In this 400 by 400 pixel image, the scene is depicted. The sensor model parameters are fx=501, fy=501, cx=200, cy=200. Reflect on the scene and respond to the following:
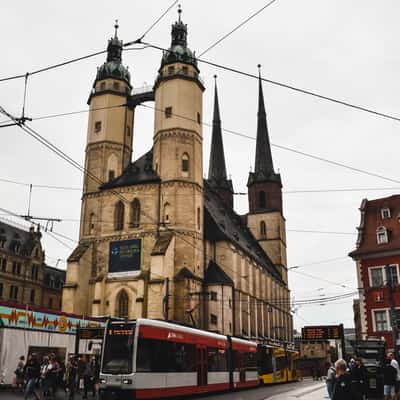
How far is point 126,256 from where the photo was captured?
39.7m

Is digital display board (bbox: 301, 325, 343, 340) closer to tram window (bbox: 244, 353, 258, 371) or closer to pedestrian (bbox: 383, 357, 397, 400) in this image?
tram window (bbox: 244, 353, 258, 371)

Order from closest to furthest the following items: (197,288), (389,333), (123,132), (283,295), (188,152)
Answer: (389,333)
(197,288)
(188,152)
(123,132)
(283,295)

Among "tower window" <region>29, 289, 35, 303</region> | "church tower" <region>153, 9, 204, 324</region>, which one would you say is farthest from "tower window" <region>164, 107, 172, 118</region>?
"tower window" <region>29, 289, 35, 303</region>

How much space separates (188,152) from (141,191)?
5130mm

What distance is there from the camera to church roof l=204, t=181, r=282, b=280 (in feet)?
152

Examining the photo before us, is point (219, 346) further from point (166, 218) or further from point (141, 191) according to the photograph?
point (141, 191)

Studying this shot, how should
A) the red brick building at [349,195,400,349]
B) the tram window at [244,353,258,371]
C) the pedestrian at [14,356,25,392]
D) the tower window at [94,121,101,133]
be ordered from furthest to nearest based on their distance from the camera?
the tower window at [94,121,101,133]
the red brick building at [349,195,400,349]
the tram window at [244,353,258,371]
the pedestrian at [14,356,25,392]

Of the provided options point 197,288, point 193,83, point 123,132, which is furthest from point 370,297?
point 123,132

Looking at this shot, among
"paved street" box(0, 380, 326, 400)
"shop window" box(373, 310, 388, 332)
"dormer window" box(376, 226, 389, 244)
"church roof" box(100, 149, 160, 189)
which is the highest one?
"church roof" box(100, 149, 160, 189)

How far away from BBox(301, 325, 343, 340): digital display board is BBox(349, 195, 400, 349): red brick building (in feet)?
29.1

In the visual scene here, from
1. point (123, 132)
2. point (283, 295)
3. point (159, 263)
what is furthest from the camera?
point (283, 295)

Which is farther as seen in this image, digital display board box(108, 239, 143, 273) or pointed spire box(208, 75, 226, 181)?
pointed spire box(208, 75, 226, 181)

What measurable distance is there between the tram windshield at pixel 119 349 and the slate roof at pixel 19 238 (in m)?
44.3

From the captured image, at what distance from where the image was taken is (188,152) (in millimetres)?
42125
